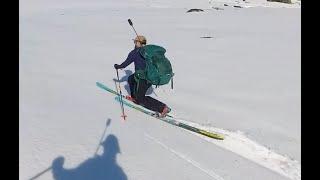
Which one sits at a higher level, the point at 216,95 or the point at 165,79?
the point at 165,79

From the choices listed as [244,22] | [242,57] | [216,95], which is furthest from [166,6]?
[216,95]

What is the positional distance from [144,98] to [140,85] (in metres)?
0.27

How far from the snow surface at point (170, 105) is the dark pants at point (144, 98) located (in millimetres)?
347

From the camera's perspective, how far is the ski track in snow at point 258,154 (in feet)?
25.6

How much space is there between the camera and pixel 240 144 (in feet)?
28.3

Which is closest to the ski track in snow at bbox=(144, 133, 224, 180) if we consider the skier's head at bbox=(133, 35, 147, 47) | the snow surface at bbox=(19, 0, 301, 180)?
the snow surface at bbox=(19, 0, 301, 180)

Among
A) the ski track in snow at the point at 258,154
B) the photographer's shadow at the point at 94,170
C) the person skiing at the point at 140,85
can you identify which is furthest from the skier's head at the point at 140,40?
the photographer's shadow at the point at 94,170

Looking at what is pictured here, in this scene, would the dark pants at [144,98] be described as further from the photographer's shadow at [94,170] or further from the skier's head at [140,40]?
the photographer's shadow at [94,170]

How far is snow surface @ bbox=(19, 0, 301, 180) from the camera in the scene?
688 centimetres

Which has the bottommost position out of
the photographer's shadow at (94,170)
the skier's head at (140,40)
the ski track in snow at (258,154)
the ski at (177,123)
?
the ski track in snow at (258,154)

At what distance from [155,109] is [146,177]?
3.32 m

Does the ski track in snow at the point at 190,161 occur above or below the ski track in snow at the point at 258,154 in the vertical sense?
above
